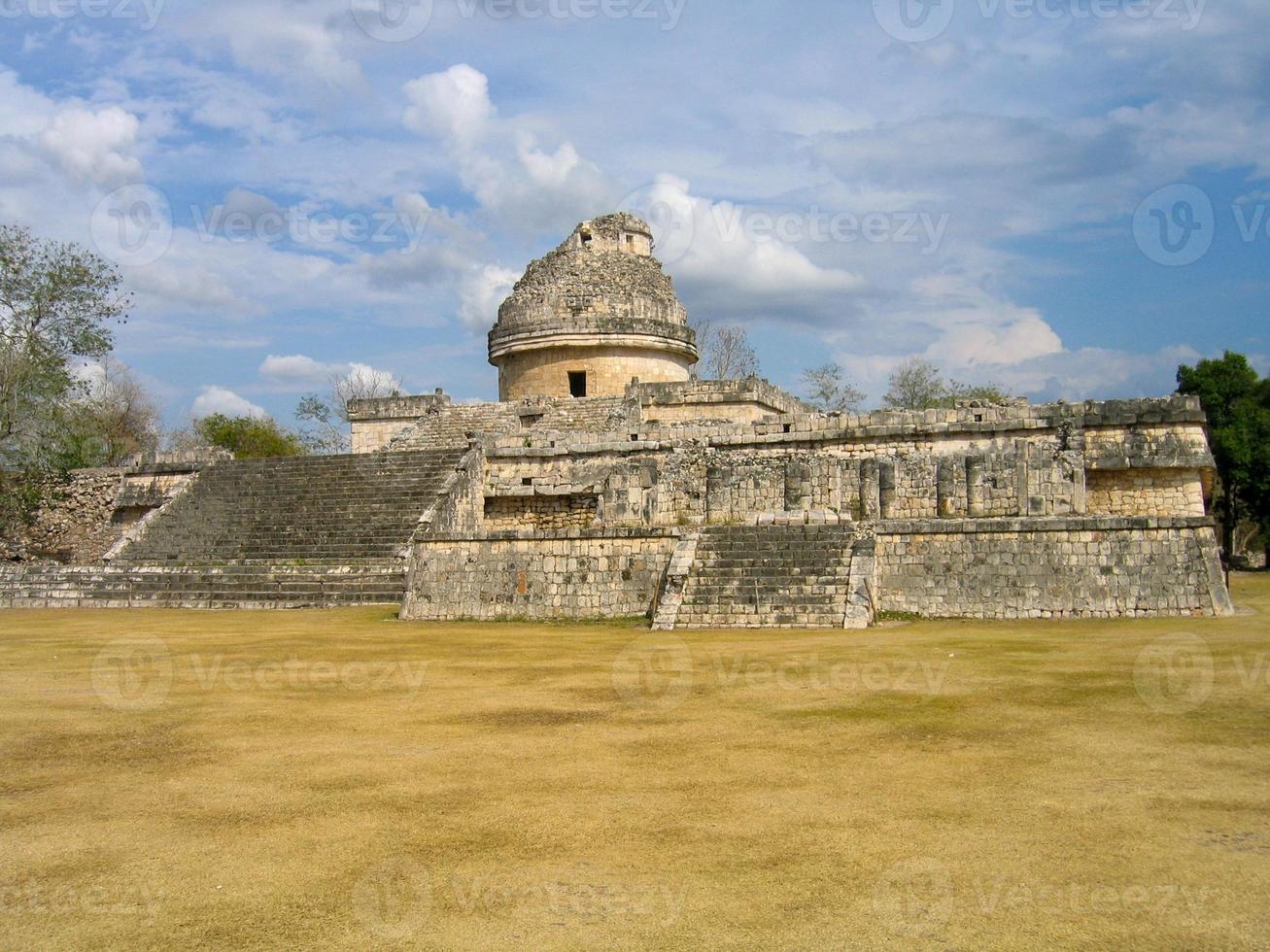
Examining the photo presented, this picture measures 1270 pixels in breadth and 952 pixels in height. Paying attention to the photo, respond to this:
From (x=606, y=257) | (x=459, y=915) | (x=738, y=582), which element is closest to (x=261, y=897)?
(x=459, y=915)

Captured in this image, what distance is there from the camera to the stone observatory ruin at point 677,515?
1395 centimetres

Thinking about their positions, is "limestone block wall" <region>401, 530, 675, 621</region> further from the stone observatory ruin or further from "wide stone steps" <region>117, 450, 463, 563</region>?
"wide stone steps" <region>117, 450, 463, 563</region>

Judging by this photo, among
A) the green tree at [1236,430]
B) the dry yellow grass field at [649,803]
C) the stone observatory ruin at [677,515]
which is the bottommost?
the dry yellow grass field at [649,803]

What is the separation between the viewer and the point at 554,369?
1057 inches

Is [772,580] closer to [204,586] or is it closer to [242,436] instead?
[204,586]

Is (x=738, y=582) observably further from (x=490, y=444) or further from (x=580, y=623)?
(x=490, y=444)

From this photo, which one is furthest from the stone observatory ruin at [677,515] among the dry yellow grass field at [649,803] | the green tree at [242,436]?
the green tree at [242,436]

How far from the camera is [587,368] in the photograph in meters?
26.7

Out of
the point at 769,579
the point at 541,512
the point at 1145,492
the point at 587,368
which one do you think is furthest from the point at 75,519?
the point at 1145,492

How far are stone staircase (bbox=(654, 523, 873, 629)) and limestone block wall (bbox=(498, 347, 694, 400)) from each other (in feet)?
38.2

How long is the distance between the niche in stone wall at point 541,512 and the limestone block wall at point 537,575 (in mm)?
3281

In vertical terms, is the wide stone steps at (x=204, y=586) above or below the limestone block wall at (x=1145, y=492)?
below

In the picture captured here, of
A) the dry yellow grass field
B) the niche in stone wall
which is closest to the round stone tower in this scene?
the niche in stone wall

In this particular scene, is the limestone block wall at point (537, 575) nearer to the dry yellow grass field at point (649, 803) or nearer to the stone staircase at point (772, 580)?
the stone staircase at point (772, 580)
